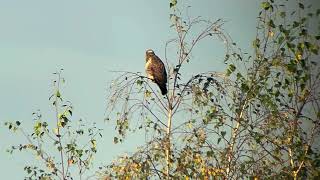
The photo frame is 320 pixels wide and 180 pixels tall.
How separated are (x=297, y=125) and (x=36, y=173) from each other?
18.2 ft

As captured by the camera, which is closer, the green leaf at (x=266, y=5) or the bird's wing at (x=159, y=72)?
the green leaf at (x=266, y=5)

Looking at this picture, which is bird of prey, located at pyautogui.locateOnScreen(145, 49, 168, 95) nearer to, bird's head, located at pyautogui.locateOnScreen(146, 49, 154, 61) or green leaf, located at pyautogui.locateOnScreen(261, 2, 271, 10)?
bird's head, located at pyautogui.locateOnScreen(146, 49, 154, 61)

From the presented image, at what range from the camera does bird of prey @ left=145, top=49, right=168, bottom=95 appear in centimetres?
955

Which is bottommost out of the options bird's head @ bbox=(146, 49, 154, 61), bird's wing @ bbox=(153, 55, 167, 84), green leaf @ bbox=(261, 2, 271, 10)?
bird's wing @ bbox=(153, 55, 167, 84)

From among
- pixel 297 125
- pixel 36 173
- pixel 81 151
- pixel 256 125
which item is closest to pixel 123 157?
pixel 256 125

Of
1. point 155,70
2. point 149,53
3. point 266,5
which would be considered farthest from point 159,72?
point 266,5

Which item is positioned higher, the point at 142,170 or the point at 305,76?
the point at 305,76

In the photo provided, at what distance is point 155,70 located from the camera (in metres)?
10.1

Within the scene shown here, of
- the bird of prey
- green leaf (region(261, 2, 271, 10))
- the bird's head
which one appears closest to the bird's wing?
the bird of prey

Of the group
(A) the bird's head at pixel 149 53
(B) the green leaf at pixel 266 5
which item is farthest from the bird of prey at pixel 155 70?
(B) the green leaf at pixel 266 5

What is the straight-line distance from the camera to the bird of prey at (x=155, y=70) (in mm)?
9555

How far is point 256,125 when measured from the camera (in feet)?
25.8

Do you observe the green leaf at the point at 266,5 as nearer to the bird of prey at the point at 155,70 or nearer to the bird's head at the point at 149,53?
the bird of prey at the point at 155,70

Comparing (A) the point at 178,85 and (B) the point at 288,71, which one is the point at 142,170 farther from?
(B) the point at 288,71
